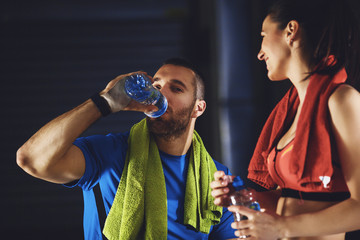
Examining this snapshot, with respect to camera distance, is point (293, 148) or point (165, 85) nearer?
point (293, 148)

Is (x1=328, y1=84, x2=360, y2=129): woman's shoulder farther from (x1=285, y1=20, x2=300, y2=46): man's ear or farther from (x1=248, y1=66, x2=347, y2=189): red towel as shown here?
(x1=285, y1=20, x2=300, y2=46): man's ear

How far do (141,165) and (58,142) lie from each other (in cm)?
50

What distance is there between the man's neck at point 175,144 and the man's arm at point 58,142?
0.54m

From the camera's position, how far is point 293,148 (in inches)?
44.5

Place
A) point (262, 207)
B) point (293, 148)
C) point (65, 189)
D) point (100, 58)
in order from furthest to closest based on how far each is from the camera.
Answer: point (100, 58), point (65, 189), point (262, 207), point (293, 148)

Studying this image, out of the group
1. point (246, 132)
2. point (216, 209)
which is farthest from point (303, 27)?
point (246, 132)

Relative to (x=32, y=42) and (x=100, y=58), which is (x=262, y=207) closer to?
(x=100, y=58)

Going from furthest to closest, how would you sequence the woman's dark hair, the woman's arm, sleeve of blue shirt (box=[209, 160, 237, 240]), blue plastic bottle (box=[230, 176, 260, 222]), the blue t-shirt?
sleeve of blue shirt (box=[209, 160, 237, 240]) < the blue t-shirt < blue plastic bottle (box=[230, 176, 260, 222]) < the woman's dark hair < the woman's arm

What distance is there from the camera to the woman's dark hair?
3.77 feet

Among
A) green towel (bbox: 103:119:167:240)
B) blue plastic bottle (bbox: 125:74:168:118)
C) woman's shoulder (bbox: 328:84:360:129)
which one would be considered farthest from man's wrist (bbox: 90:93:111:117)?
woman's shoulder (bbox: 328:84:360:129)

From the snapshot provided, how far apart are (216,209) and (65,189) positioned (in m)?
2.52

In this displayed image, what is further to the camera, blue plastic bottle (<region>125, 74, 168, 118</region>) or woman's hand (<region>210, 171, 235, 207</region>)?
blue plastic bottle (<region>125, 74, 168, 118</region>)

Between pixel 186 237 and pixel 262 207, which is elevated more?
pixel 262 207

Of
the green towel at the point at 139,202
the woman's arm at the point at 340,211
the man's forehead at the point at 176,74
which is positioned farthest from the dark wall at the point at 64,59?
the woman's arm at the point at 340,211
